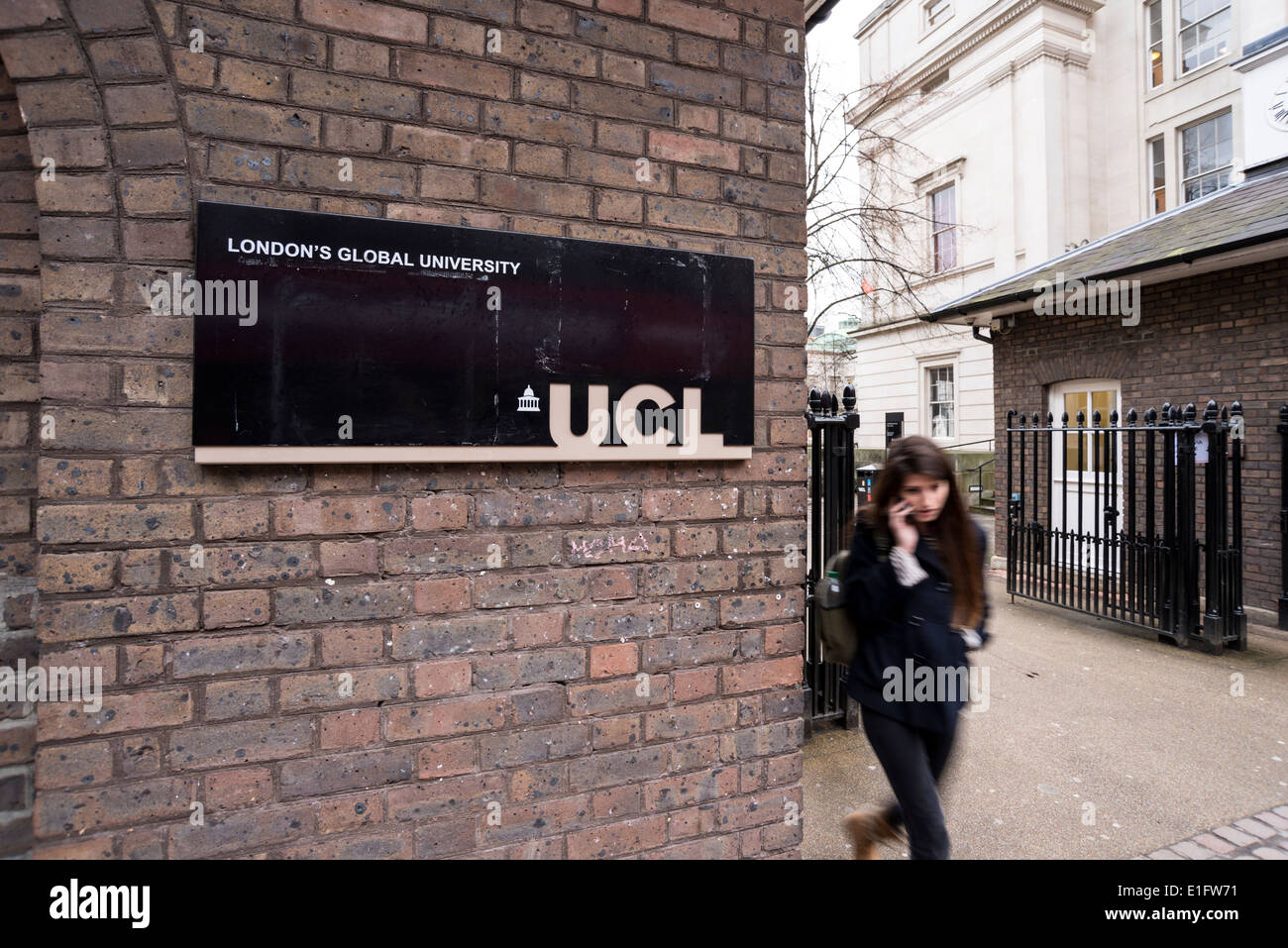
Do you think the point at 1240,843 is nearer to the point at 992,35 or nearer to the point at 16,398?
the point at 16,398

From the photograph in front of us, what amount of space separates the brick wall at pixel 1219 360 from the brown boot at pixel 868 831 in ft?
22.1

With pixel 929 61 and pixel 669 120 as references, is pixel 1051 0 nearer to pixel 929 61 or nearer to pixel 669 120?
pixel 929 61

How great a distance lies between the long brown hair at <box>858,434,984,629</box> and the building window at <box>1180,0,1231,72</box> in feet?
60.3

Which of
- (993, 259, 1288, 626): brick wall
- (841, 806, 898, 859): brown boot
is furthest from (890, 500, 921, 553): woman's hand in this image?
(993, 259, 1288, 626): brick wall

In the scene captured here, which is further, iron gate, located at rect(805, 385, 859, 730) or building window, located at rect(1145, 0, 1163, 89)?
building window, located at rect(1145, 0, 1163, 89)

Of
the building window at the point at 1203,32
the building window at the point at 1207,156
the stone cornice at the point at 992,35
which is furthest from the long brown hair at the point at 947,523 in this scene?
the building window at the point at 1203,32

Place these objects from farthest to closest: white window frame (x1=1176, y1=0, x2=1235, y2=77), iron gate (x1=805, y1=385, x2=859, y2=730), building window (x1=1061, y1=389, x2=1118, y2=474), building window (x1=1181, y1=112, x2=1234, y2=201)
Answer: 1. building window (x1=1181, y1=112, x2=1234, y2=201)
2. white window frame (x1=1176, y1=0, x2=1235, y2=77)
3. building window (x1=1061, y1=389, x2=1118, y2=474)
4. iron gate (x1=805, y1=385, x2=859, y2=730)

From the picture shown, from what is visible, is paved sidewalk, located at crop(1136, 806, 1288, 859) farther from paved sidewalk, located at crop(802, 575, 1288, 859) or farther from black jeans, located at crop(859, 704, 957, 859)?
black jeans, located at crop(859, 704, 957, 859)

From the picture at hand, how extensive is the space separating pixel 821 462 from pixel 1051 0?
18141mm

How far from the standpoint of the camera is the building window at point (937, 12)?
1831cm

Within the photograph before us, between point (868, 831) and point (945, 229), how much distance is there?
1870 cm

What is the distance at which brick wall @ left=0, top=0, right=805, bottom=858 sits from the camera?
1.69 m

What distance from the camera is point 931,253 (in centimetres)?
1647

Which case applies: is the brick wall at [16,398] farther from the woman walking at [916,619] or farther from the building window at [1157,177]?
the building window at [1157,177]
